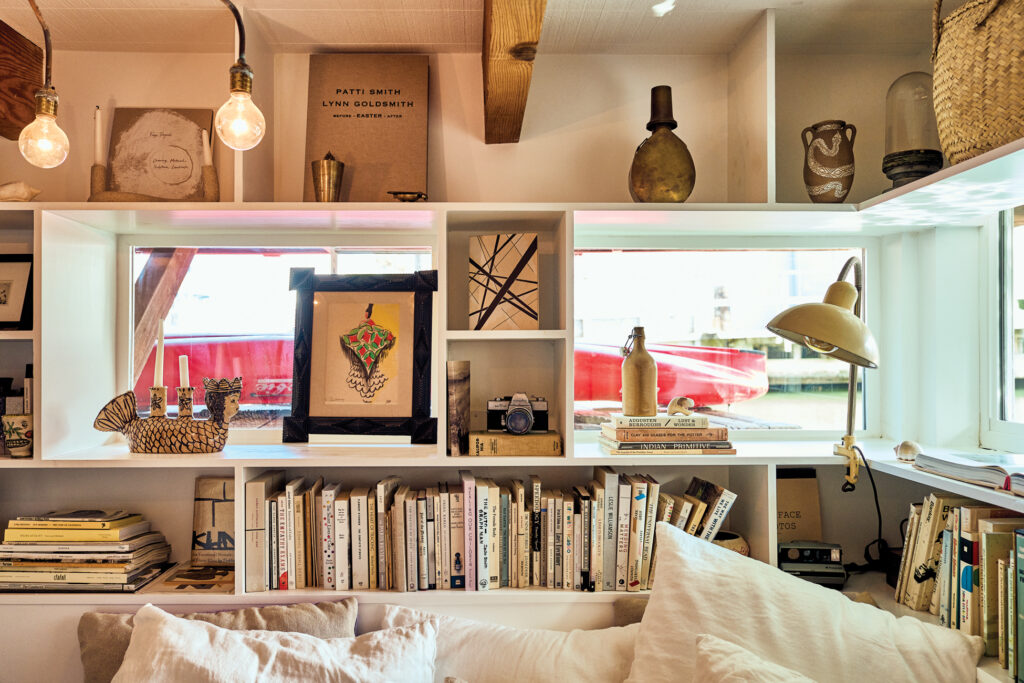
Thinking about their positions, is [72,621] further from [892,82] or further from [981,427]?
[892,82]

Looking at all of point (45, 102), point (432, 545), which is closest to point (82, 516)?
point (432, 545)

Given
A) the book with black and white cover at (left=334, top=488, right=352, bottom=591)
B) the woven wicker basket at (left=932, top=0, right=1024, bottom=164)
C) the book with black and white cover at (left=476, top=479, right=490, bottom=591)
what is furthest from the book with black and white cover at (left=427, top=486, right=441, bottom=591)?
the woven wicker basket at (left=932, top=0, right=1024, bottom=164)

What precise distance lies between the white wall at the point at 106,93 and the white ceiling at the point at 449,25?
37mm

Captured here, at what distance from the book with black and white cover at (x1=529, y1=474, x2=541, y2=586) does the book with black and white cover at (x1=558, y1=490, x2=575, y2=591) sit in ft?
0.21

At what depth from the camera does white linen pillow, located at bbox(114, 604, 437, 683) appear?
1493mm

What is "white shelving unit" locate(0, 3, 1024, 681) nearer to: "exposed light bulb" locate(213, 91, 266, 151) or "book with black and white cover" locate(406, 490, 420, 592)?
"book with black and white cover" locate(406, 490, 420, 592)

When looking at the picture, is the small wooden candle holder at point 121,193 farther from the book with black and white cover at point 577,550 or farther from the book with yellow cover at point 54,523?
the book with black and white cover at point 577,550

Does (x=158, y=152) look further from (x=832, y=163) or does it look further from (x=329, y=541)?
(x=832, y=163)

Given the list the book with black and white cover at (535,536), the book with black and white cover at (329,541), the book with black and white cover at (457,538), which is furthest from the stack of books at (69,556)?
the book with black and white cover at (535,536)

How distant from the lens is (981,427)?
6.66 ft

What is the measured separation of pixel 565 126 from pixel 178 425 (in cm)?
144

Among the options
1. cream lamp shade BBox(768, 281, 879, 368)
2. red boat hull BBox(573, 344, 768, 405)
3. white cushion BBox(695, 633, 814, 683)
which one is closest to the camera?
white cushion BBox(695, 633, 814, 683)

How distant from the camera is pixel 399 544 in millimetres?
1862

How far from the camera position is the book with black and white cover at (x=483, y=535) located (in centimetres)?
186
